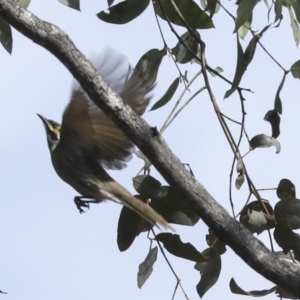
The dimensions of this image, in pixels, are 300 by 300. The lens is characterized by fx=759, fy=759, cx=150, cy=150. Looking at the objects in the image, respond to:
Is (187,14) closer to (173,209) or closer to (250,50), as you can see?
(250,50)

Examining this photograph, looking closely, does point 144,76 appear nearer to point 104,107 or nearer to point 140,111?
point 140,111

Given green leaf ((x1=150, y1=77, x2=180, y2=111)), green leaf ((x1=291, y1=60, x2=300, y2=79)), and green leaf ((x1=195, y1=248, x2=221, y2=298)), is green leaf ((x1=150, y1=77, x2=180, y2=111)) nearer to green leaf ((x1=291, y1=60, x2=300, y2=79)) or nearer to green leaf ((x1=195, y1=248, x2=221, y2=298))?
green leaf ((x1=291, y1=60, x2=300, y2=79))

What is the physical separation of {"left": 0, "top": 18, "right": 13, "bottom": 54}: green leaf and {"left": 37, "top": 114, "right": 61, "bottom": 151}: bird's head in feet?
2.93

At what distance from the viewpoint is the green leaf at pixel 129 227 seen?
3039 mm

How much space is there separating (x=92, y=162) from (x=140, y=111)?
79 cm

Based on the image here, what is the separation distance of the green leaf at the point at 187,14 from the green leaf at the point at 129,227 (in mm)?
795

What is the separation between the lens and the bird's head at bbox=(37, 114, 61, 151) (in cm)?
386

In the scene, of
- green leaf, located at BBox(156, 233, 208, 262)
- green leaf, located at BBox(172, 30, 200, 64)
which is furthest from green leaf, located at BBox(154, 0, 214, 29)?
green leaf, located at BBox(156, 233, 208, 262)

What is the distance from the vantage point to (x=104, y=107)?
2.33m

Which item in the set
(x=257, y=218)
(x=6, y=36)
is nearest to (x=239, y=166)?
(x=257, y=218)

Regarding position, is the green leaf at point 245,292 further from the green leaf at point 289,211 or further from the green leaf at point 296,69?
the green leaf at point 296,69

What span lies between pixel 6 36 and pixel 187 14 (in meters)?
0.73

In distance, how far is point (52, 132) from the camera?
3898mm

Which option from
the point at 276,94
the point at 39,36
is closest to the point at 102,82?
the point at 39,36
